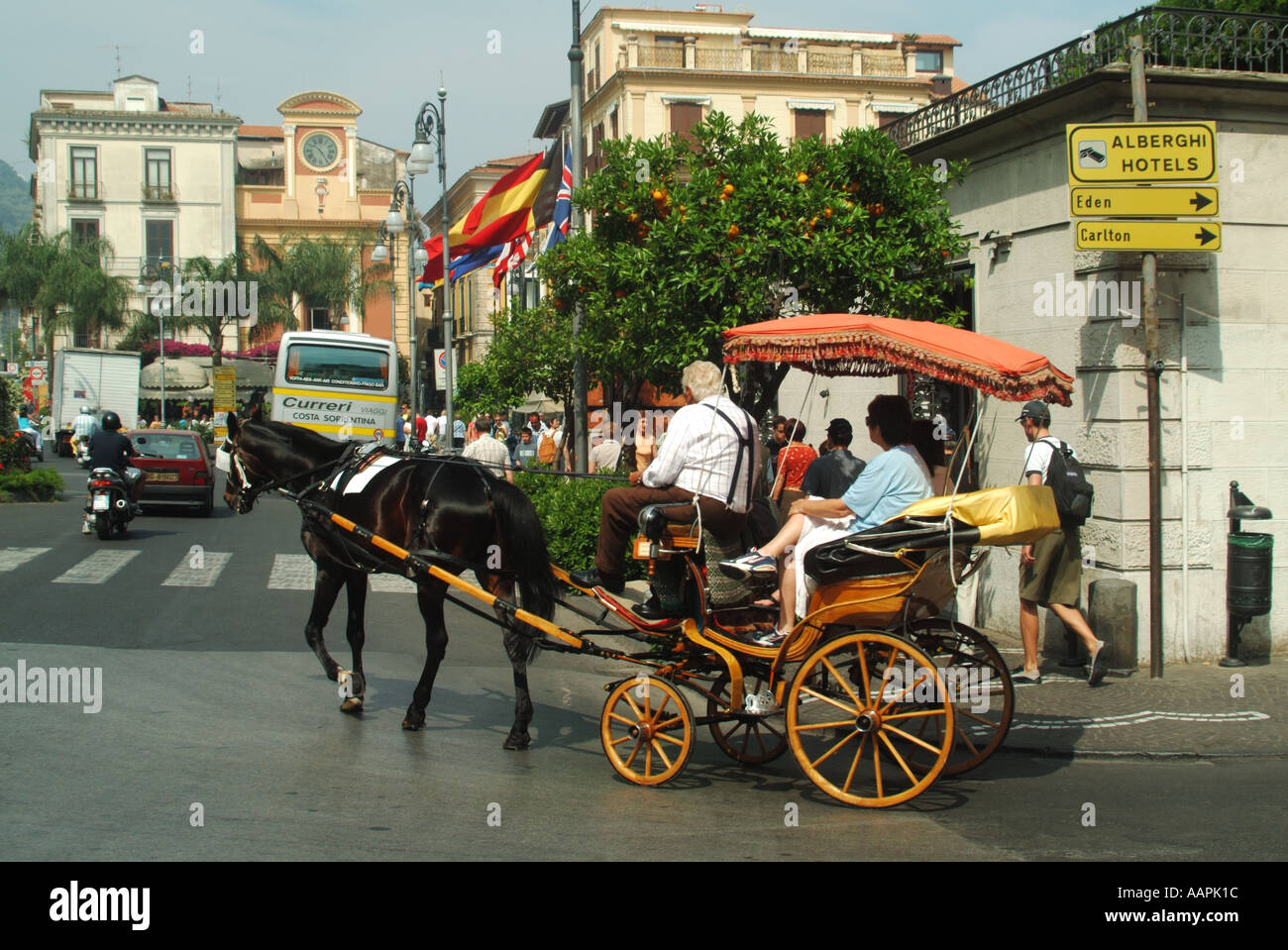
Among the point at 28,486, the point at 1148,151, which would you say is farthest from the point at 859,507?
the point at 28,486

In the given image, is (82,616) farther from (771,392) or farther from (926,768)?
(926,768)

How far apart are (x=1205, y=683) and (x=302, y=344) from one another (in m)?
25.7

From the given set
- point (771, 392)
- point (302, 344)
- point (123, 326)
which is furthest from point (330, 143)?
point (771, 392)

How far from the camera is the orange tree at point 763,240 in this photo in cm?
1176

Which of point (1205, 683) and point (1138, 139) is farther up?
point (1138, 139)

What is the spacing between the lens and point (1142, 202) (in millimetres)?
9523

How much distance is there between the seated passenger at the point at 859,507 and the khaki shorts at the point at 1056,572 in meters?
2.81

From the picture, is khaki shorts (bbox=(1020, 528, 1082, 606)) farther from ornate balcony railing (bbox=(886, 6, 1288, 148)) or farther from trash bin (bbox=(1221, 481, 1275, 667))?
ornate balcony railing (bbox=(886, 6, 1288, 148))

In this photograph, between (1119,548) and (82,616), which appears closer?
(1119,548)

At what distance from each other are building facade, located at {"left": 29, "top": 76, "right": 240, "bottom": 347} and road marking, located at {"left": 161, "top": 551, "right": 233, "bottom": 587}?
196 ft

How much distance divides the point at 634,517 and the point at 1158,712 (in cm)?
415

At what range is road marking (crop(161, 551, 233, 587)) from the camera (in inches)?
565

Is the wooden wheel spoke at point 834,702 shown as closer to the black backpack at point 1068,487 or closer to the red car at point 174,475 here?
the black backpack at point 1068,487

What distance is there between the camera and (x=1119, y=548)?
33.4ft
